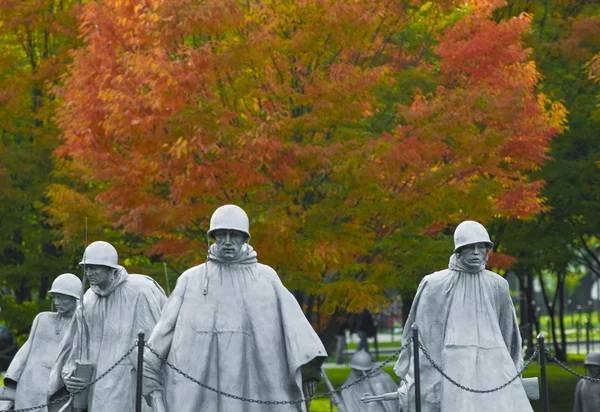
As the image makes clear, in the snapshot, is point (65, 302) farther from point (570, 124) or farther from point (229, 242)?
point (570, 124)

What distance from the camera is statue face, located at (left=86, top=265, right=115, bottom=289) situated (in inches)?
448

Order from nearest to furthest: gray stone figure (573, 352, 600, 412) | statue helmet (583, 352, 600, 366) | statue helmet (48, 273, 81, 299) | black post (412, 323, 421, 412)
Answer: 1. black post (412, 323, 421, 412)
2. statue helmet (48, 273, 81, 299)
3. gray stone figure (573, 352, 600, 412)
4. statue helmet (583, 352, 600, 366)

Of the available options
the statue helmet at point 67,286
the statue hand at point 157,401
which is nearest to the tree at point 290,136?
the statue helmet at point 67,286

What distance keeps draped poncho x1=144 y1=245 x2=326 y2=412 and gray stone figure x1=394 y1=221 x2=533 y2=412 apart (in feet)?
4.44

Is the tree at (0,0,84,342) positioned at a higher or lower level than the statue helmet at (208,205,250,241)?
higher

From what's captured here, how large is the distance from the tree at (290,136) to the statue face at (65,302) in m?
2.48

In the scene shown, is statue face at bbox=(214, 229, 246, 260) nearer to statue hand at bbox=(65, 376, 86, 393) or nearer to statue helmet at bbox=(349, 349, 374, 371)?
statue hand at bbox=(65, 376, 86, 393)

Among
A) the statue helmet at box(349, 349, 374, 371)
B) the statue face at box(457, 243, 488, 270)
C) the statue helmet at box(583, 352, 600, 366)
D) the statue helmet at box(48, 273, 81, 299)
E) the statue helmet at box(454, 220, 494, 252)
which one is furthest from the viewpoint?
the statue helmet at box(349, 349, 374, 371)

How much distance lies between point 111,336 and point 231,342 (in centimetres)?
194

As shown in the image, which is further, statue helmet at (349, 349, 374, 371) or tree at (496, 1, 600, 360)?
tree at (496, 1, 600, 360)

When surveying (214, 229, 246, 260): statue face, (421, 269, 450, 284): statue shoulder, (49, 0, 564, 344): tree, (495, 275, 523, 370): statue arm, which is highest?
(49, 0, 564, 344): tree

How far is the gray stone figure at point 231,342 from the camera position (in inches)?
383

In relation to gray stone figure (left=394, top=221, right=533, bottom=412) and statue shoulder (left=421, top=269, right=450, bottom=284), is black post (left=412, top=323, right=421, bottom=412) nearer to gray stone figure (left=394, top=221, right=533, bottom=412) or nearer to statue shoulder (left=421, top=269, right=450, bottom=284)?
gray stone figure (left=394, top=221, right=533, bottom=412)

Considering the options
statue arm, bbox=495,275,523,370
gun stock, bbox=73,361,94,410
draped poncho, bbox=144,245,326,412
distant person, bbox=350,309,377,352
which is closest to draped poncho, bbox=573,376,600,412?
statue arm, bbox=495,275,523,370
